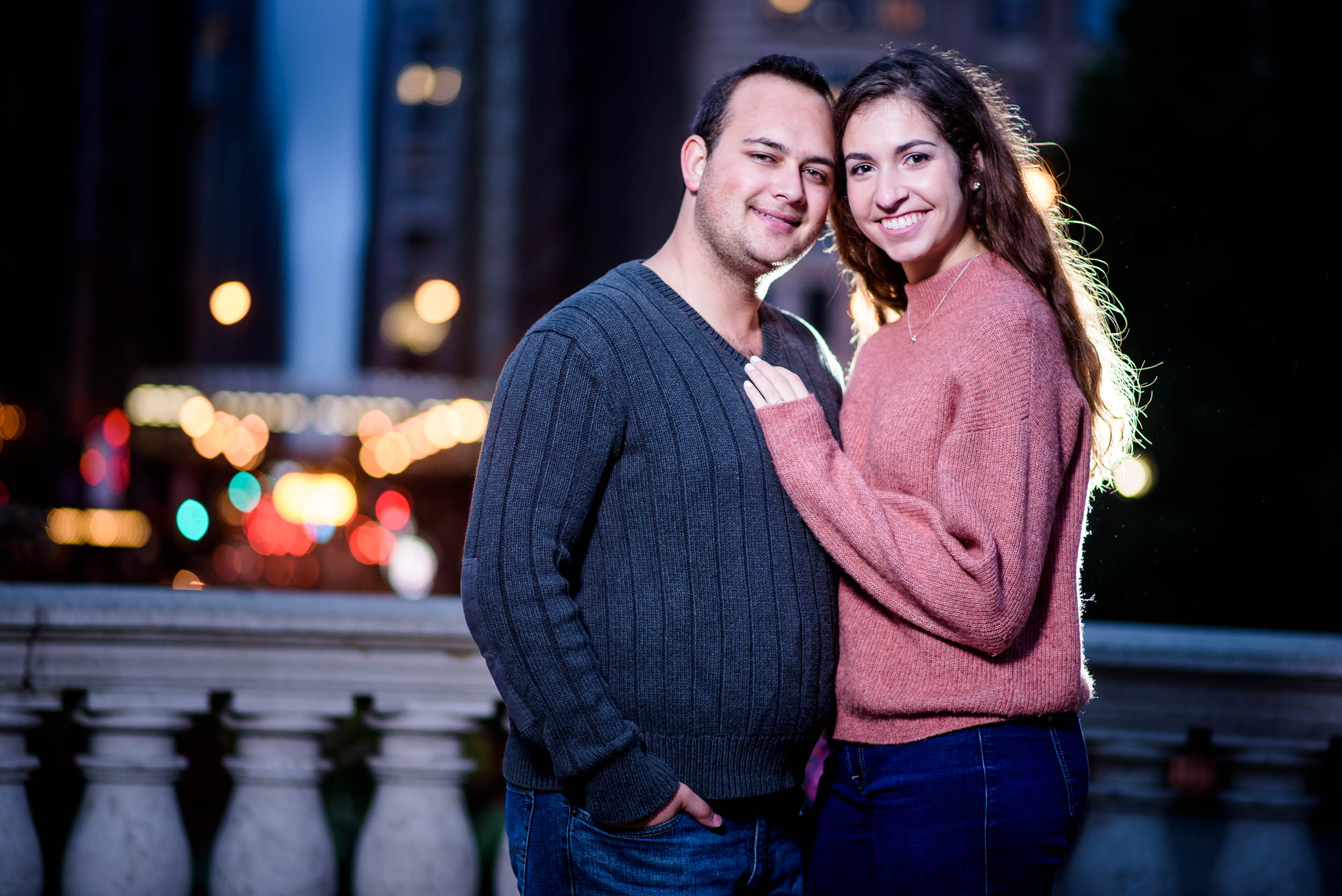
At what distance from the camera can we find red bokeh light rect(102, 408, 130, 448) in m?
39.2

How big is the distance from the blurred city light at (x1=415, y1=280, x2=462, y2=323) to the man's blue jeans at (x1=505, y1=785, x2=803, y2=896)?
41270mm

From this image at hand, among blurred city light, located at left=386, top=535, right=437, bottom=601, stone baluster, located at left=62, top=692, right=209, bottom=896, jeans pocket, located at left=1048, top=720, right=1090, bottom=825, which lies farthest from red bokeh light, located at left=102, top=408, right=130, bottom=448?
jeans pocket, located at left=1048, top=720, right=1090, bottom=825

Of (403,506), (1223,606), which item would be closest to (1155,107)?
(1223,606)

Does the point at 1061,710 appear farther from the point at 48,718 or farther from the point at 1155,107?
the point at 1155,107

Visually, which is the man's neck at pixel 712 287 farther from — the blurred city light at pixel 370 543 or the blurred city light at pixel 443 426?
the blurred city light at pixel 443 426

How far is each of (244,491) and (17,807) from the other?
170ft

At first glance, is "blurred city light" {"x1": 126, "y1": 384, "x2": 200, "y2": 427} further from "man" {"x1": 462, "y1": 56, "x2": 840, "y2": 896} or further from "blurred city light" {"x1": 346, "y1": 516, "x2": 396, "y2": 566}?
"man" {"x1": 462, "y1": 56, "x2": 840, "y2": 896}

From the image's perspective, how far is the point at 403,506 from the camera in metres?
36.9

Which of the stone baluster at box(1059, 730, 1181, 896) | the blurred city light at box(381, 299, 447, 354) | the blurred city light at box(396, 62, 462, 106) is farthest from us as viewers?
the blurred city light at box(396, 62, 462, 106)

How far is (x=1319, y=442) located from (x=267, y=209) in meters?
194

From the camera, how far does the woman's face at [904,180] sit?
306 cm

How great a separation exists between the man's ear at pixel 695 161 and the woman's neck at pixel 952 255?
0.57 metres

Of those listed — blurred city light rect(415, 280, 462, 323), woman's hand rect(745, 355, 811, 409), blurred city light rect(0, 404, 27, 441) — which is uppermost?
woman's hand rect(745, 355, 811, 409)

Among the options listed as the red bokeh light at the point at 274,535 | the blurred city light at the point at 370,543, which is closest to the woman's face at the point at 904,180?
the red bokeh light at the point at 274,535
